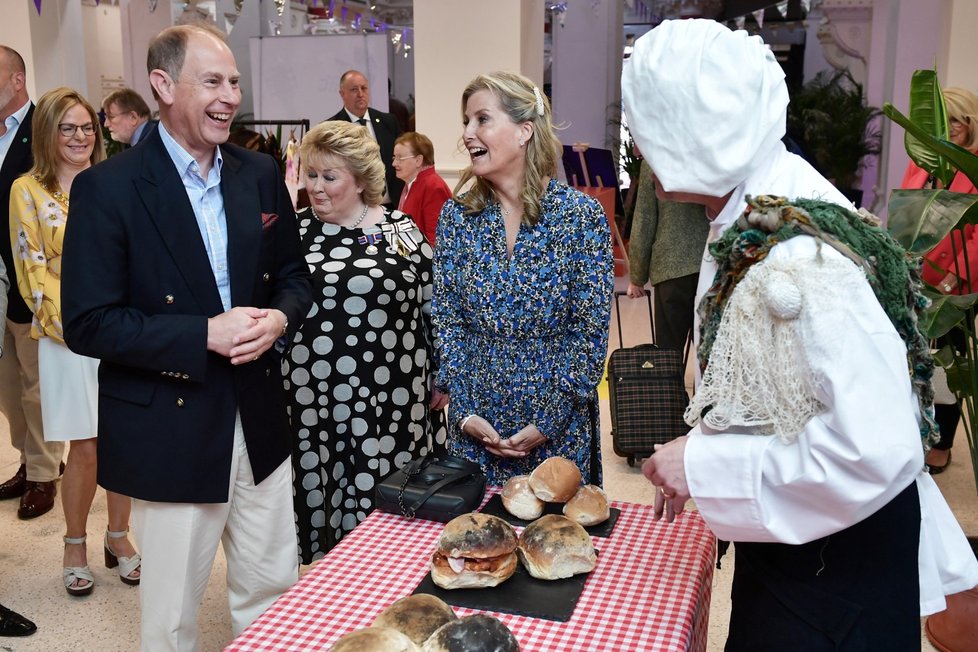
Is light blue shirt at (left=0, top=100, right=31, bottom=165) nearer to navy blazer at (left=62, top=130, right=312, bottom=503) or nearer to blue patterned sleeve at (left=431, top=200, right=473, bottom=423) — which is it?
navy blazer at (left=62, top=130, right=312, bottom=503)

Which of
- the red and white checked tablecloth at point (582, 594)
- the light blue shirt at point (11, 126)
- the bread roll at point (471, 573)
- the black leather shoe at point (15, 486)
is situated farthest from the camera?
the black leather shoe at point (15, 486)

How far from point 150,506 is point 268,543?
0.37 metres

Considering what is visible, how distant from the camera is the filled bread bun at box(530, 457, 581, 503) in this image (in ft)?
6.06

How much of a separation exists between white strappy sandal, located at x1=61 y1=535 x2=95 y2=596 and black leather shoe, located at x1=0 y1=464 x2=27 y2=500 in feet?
3.55

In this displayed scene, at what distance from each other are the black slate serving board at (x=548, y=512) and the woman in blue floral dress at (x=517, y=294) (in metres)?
0.50

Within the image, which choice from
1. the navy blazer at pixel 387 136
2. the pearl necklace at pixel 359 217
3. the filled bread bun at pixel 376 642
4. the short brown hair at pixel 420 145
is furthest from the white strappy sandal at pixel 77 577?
the navy blazer at pixel 387 136

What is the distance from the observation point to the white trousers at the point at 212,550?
2111mm

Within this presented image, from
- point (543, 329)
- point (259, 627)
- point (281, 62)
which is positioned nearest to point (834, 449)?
point (259, 627)

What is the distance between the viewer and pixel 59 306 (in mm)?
3387

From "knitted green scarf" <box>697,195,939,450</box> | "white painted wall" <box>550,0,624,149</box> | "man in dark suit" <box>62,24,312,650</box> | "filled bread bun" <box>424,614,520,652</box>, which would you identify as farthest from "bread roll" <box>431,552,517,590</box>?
"white painted wall" <box>550,0,624,149</box>

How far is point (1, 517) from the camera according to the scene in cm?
412

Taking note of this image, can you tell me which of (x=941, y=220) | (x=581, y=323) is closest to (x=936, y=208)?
(x=941, y=220)

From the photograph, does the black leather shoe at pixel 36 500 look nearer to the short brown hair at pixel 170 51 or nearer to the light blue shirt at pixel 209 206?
the light blue shirt at pixel 209 206

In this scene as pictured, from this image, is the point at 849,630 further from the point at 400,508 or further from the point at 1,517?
the point at 1,517
